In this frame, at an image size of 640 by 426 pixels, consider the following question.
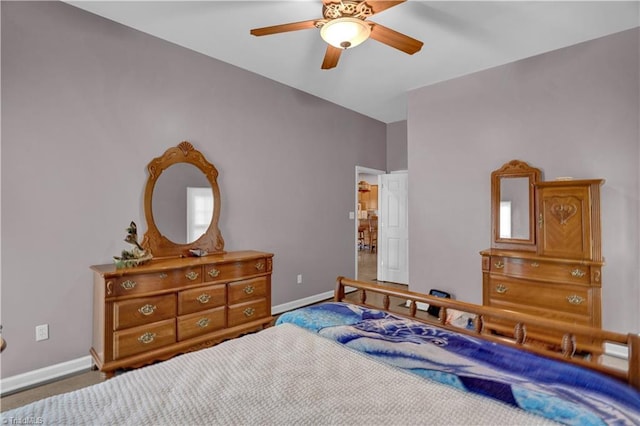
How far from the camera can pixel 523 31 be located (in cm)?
294

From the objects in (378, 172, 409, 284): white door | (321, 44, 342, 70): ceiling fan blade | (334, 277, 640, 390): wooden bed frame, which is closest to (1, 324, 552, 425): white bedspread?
(334, 277, 640, 390): wooden bed frame

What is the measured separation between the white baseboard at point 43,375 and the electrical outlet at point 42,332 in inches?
9.0

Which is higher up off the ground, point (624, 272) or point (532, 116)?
point (532, 116)

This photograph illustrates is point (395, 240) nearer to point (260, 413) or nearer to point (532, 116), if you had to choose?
point (532, 116)

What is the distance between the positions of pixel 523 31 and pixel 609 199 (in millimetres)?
1739

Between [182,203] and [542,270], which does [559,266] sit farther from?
[182,203]

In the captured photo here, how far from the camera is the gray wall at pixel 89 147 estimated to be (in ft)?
7.73

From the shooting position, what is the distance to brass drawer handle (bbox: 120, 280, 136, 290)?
2441mm

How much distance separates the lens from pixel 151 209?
3.02 metres

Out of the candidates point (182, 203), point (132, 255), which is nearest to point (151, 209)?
point (182, 203)

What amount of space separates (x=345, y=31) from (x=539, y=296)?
276 cm

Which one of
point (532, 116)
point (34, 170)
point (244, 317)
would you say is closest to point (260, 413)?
point (244, 317)

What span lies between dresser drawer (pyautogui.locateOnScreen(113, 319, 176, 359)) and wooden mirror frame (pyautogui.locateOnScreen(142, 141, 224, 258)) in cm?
69

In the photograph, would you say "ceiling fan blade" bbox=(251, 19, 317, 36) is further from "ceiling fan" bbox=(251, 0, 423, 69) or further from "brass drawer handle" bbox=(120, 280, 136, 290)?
"brass drawer handle" bbox=(120, 280, 136, 290)
